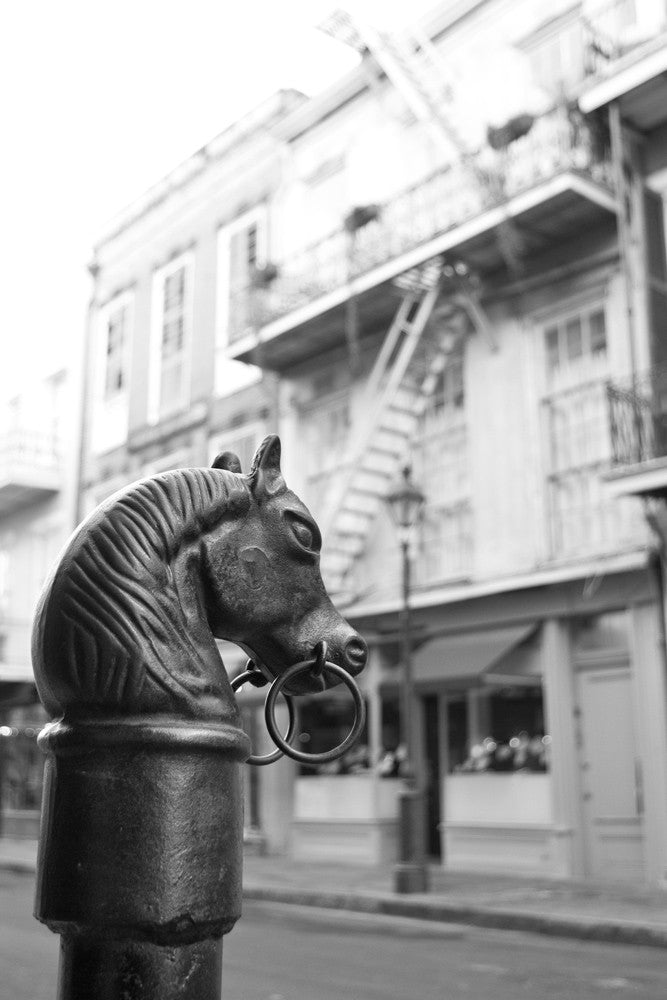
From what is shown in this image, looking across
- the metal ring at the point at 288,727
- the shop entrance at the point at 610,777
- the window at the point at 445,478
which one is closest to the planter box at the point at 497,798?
the shop entrance at the point at 610,777

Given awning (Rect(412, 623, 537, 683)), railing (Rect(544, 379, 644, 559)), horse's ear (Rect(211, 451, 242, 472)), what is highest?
railing (Rect(544, 379, 644, 559))

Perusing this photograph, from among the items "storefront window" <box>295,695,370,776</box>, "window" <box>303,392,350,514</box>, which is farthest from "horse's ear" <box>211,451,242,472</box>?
"window" <box>303,392,350,514</box>

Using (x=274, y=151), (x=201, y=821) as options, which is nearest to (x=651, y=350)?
(x=274, y=151)

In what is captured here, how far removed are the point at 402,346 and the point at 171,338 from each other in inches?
304

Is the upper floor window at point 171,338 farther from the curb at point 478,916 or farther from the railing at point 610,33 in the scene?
the curb at point 478,916

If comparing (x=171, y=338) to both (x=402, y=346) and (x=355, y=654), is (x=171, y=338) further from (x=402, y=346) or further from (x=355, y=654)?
(x=355, y=654)

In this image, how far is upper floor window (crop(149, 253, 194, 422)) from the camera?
73.2 feet

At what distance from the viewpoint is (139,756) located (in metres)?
1.53

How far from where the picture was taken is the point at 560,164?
44.0ft

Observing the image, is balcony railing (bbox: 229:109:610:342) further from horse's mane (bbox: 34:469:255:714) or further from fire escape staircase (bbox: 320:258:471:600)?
horse's mane (bbox: 34:469:255:714)

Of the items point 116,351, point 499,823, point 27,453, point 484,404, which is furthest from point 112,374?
point 499,823

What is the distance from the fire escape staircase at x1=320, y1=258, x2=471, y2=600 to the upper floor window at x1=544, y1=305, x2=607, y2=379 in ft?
4.35

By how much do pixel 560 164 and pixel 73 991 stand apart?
43.3 feet

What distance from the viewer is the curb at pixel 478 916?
910 cm
